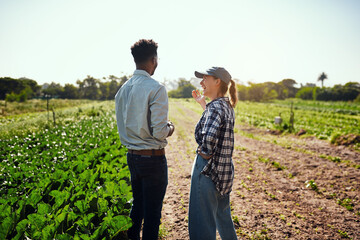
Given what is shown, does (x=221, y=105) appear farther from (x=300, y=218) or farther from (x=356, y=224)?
(x=356, y=224)

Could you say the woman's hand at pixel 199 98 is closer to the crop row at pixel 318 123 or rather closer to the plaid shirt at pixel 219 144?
the plaid shirt at pixel 219 144

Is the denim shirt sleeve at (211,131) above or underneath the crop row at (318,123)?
above

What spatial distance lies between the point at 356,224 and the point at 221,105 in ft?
11.5

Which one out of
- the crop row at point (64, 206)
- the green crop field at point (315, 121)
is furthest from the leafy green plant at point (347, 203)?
the green crop field at point (315, 121)

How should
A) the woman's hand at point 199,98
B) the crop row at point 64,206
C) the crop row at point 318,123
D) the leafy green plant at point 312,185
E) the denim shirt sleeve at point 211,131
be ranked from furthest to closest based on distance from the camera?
the crop row at point 318,123, the leafy green plant at point 312,185, the woman's hand at point 199,98, the crop row at point 64,206, the denim shirt sleeve at point 211,131

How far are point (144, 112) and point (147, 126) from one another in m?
0.13

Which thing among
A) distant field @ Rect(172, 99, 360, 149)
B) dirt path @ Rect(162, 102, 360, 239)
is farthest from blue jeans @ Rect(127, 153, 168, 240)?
distant field @ Rect(172, 99, 360, 149)

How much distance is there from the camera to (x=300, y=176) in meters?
5.49

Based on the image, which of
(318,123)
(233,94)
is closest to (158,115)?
(233,94)

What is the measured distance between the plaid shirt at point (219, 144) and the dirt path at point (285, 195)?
1.70 meters

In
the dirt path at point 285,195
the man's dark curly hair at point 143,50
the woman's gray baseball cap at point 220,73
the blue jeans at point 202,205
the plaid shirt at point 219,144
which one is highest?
the man's dark curly hair at point 143,50

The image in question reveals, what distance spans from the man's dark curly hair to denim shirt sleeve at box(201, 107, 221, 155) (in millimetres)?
763

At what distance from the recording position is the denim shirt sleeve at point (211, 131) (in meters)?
1.66

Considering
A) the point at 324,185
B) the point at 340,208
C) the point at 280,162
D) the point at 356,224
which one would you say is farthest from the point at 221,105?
the point at 280,162
